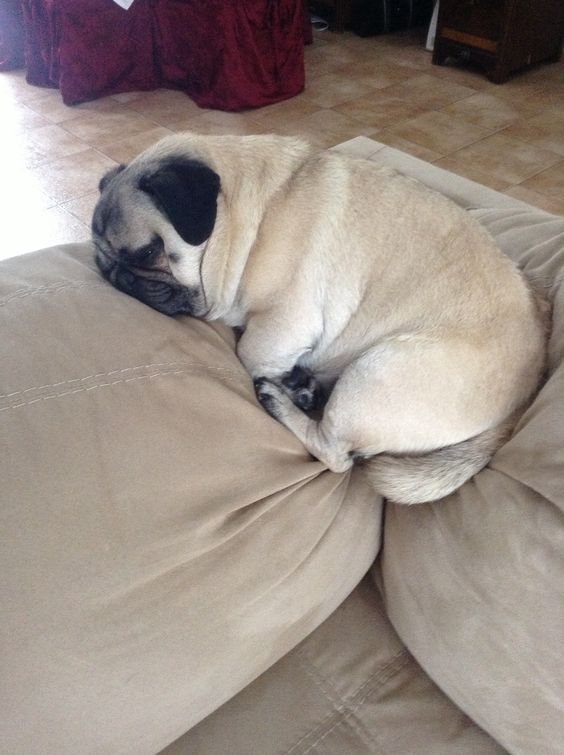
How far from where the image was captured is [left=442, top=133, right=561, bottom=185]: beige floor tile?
10.2 feet

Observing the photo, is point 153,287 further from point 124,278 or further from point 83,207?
point 83,207

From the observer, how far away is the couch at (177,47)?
3.66 metres

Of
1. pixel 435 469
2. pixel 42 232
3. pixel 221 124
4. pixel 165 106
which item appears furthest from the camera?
pixel 165 106

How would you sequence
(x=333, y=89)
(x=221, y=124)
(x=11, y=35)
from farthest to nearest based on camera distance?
(x=11, y=35) → (x=333, y=89) → (x=221, y=124)

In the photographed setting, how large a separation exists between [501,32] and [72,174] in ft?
9.29

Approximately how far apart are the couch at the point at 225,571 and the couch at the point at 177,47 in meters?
3.14

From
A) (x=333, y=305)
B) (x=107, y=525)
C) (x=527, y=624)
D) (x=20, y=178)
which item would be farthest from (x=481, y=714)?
(x=20, y=178)

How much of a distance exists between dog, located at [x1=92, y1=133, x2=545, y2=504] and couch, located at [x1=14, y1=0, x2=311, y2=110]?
272cm

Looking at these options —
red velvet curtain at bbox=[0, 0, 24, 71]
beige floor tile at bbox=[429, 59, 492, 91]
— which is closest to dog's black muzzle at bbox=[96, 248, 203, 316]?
beige floor tile at bbox=[429, 59, 492, 91]

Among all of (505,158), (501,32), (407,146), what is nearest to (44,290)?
(407,146)

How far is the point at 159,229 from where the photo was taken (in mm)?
1226

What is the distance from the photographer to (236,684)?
3.00ft

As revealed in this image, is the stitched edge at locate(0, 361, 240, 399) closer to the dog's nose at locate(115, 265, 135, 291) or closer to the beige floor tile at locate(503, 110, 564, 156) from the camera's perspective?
the dog's nose at locate(115, 265, 135, 291)

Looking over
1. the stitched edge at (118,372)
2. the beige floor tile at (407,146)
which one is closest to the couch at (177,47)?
the beige floor tile at (407,146)
